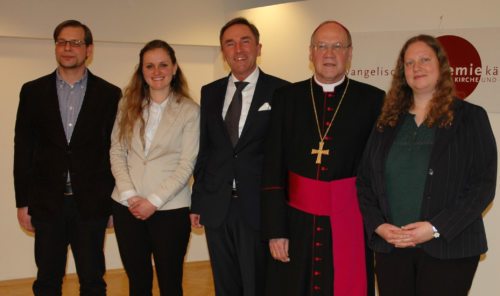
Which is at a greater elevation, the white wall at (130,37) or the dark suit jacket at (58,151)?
the white wall at (130,37)

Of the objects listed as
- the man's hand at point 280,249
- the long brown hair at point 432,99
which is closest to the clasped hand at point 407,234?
the long brown hair at point 432,99

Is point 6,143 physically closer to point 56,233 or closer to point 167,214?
point 56,233

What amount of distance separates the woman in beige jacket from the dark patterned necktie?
0.73 ft

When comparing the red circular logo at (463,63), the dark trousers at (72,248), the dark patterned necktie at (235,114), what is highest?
the red circular logo at (463,63)

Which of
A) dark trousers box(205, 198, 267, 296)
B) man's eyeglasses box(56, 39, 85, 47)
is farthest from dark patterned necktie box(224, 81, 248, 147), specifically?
man's eyeglasses box(56, 39, 85, 47)

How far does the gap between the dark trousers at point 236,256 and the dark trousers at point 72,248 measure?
2.20 ft

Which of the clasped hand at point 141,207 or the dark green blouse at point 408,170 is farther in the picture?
the clasped hand at point 141,207

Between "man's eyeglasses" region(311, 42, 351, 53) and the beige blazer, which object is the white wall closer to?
"man's eyeglasses" region(311, 42, 351, 53)

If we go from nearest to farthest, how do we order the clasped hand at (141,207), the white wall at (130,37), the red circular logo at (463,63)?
1. the clasped hand at (141,207)
2. the red circular logo at (463,63)
3. the white wall at (130,37)

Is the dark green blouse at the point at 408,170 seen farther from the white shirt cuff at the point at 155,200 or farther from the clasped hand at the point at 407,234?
the white shirt cuff at the point at 155,200

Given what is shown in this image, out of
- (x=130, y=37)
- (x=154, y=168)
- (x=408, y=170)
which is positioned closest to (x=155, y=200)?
(x=154, y=168)

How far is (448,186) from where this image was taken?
8.55ft

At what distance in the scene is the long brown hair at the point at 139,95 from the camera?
3.44m

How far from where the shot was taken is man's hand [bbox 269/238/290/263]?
3072 millimetres
